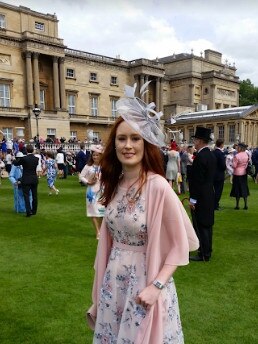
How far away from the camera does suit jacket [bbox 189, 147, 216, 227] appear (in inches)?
244

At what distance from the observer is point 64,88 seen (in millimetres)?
44094

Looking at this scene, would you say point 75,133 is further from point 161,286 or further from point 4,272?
point 161,286

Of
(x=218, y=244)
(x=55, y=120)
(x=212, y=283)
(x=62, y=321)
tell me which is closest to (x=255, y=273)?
(x=212, y=283)

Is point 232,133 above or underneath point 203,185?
above

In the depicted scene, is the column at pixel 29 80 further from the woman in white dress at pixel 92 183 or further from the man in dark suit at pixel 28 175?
the woman in white dress at pixel 92 183

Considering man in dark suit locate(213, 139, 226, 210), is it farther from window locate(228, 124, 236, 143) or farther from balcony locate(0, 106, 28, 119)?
window locate(228, 124, 236, 143)

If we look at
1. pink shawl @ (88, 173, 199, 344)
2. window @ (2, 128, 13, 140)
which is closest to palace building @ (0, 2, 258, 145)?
window @ (2, 128, 13, 140)

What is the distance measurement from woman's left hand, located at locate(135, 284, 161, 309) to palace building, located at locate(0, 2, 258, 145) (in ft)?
105

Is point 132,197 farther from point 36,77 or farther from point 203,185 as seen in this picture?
point 36,77

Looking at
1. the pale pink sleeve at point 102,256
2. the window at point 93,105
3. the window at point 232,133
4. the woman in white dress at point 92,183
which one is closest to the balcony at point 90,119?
the window at point 93,105

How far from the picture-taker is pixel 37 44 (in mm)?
39969

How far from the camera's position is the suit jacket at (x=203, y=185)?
20.3ft

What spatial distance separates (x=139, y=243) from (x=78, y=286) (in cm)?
343

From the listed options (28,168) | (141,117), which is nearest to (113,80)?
(28,168)
